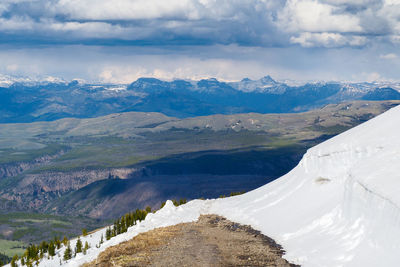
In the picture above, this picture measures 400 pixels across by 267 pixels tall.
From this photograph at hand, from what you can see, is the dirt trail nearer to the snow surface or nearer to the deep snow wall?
the snow surface

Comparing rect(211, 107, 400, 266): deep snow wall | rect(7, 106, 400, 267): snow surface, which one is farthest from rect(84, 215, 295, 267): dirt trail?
rect(211, 107, 400, 266): deep snow wall

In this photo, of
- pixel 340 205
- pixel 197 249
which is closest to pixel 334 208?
pixel 340 205

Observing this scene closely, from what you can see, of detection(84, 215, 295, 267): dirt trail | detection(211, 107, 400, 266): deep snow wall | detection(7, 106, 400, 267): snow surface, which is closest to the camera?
detection(211, 107, 400, 266): deep snow wall

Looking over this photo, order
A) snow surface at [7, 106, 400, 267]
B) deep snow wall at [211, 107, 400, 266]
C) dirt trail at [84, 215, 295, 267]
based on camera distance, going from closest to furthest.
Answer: deep snow wall at [211, 107, 400, 266]
snow surface at [7, 106, 400, 267]
dirt trail at [84, 215, 295, 267]

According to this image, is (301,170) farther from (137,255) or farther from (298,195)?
(137,255)

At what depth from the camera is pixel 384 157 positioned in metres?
51.7

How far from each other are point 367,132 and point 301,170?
14227mm

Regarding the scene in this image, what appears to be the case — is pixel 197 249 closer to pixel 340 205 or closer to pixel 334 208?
pixel 334 208

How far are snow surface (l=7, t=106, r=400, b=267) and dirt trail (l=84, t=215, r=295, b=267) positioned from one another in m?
2.27

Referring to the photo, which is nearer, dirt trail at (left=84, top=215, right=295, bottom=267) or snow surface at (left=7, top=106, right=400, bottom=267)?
snow surface at (left=7, top=106, right=400, bottom=267)

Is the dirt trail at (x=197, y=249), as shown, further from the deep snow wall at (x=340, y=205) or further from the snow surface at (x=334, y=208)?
the deep snow wall at (x=340, y=205)

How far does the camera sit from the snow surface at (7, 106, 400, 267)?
4059 centimetres

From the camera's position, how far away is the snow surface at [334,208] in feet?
133

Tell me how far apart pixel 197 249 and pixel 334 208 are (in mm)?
18636
